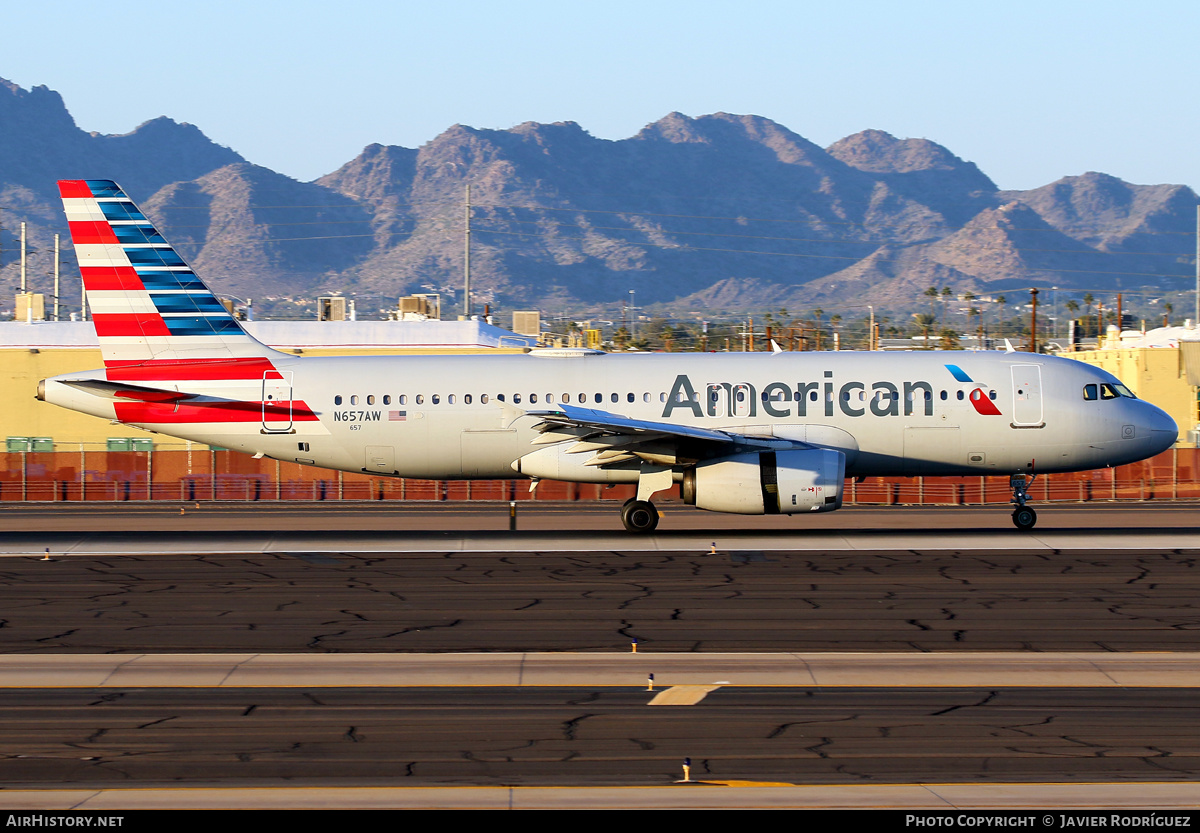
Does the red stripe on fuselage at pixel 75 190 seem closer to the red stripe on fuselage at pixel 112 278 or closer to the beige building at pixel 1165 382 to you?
the red stripe on fuselage at pixel 112 278

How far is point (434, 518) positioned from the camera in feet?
120

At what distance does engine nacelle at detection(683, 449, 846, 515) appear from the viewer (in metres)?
26.6

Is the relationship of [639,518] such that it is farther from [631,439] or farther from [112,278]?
[112,278]

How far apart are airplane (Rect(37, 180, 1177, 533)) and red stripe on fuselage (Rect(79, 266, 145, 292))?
4 centimetres

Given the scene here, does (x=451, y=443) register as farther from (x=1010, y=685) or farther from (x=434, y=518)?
(x=1010, y=685)

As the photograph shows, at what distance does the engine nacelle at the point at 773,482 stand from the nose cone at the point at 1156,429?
783 cm

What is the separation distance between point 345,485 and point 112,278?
1682cm

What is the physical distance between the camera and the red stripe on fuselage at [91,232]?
3052 centimetres

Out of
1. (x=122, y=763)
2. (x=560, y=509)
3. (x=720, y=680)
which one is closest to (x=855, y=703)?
(x=720, y=680)

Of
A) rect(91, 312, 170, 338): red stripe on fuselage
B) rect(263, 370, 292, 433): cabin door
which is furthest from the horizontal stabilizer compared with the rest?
rect(263, 370, 292, 433): cabin door

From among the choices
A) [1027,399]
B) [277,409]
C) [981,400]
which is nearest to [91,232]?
[277,409]

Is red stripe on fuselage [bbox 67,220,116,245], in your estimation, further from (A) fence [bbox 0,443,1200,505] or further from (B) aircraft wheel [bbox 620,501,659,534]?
(A) fence [bbox 0,443,1200,505]

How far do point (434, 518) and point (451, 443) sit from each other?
7.56 m

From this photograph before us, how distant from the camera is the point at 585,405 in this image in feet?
96.1
